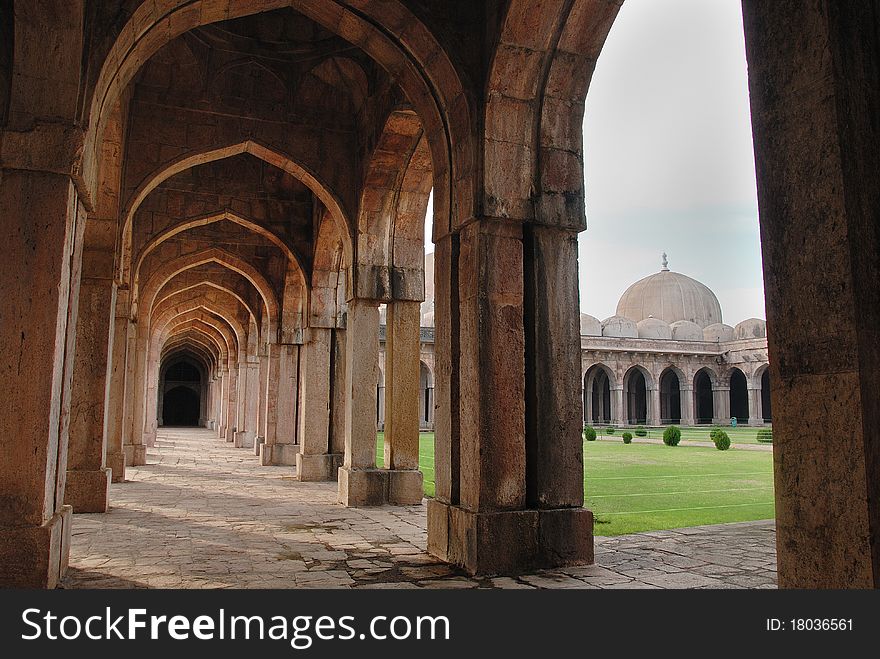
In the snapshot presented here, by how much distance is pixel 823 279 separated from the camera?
2.72m

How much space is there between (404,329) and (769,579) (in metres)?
5.58

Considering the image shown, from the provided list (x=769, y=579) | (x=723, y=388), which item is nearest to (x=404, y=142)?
(x=769, y=579)

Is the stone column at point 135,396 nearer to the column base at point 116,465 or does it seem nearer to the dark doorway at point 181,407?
the column base at point 116,465

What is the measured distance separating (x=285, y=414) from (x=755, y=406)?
1437 inches

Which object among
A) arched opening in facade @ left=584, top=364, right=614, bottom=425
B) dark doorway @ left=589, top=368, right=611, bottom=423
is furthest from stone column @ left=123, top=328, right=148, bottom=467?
dark doorway @ left=589, top=368, right=611, bottom=423

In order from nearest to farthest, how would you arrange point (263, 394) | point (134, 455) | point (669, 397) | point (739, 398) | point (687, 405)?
point (134, 455) < point (263, 394) < point (687, 405) < point (739, 398) < point (669, 397)

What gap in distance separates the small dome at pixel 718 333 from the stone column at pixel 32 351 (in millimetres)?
51740

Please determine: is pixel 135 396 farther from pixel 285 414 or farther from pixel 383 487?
pixel 383 487

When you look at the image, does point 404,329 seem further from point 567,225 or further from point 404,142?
point 567,225

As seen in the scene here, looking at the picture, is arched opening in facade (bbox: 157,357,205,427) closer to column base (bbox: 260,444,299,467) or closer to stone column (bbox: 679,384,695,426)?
stone column (bbox: 679,384,695,426)

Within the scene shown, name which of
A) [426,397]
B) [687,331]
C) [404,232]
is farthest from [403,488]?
[687,331]

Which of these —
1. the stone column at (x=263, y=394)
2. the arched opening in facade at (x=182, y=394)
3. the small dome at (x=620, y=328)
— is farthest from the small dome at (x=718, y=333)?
the stone column at (x=263, y=394)

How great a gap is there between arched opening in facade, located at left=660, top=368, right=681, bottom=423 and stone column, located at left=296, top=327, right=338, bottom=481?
41.1m

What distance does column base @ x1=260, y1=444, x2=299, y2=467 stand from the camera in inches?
639
